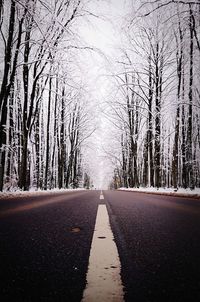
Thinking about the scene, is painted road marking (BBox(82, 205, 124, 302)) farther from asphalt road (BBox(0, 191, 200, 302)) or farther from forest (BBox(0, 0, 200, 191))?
forest (BBox(0, 0, 200, 191))

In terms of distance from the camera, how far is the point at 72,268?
145 cm

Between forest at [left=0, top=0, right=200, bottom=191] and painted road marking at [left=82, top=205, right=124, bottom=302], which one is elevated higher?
forest at [left=0, top=0, right=200, bottom=191]

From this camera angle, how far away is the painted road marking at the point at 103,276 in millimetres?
1036

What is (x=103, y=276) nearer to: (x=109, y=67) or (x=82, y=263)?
(x=82, y=263)

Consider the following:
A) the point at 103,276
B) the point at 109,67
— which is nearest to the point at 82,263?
the point at 103,276

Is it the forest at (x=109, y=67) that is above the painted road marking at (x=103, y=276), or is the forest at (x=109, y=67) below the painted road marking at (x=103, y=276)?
above

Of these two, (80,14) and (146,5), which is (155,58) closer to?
(80,14)

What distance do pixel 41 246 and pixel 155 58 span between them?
2024cm

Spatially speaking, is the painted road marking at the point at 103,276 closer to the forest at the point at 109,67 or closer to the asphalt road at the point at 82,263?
the asphalt road at the point at 82,263

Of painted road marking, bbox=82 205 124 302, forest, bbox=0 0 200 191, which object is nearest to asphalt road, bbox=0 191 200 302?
painted road marking, bbox=82 205 124 302

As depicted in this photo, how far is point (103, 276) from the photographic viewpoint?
1.27 meters

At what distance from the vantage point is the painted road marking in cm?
104

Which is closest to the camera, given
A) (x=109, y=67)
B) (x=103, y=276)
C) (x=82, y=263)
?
(x=103, y=276)

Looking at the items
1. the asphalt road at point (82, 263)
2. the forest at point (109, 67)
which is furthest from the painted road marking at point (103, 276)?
the forest at point (109, 67)
